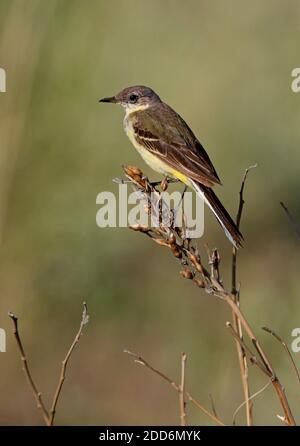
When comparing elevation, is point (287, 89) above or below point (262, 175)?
above

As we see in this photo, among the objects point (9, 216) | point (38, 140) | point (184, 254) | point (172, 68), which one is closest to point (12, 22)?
point (38, 140)

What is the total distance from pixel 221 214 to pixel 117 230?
97.9 inches

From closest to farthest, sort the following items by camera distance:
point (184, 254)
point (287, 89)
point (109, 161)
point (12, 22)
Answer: point (184, 254)
point (12, 22)
point (109, 161)
point (287, 89)

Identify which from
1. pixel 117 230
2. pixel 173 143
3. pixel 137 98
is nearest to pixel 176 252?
pixel 173 143

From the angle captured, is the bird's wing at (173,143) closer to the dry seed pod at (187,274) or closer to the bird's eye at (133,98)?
the bird's eye at (133,98)

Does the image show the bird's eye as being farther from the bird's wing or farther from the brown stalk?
the brown stalk

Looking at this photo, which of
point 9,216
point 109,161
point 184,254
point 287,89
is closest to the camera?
point 184,254

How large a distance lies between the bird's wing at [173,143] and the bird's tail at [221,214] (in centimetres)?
6

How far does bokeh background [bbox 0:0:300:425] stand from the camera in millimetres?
5684

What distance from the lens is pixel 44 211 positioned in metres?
6.11

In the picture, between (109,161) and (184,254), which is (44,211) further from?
(184,254)

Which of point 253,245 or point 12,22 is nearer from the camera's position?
point 12,22

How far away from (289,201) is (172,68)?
50.2 inches

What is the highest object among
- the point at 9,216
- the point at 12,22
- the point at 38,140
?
the point at 12,22
